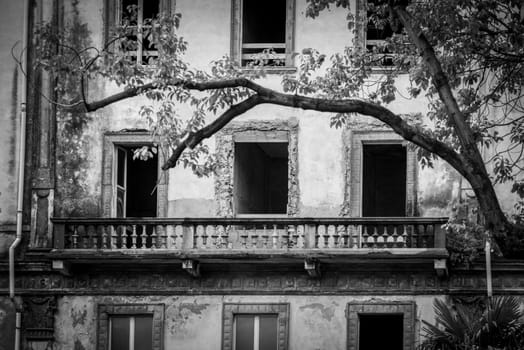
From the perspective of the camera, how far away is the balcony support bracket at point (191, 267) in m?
31.3

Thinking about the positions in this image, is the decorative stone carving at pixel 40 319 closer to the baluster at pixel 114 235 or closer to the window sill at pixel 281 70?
the baluster at pixel 114 235

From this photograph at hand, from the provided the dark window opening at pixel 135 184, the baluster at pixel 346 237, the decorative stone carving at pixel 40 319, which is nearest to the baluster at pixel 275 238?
the baluster at pixel 346 237

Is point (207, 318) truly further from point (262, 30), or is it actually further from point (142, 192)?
point (262, 30)

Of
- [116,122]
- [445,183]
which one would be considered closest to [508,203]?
[445,183]

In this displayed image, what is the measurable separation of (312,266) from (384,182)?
338cm

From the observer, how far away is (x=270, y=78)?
32.4 meters

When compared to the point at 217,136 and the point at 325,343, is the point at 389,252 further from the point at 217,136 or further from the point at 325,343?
the point at 217,136

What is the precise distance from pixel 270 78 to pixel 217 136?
1.56 meters

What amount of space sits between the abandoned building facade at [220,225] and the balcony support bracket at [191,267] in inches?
1.5

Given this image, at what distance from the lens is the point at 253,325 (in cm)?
3178

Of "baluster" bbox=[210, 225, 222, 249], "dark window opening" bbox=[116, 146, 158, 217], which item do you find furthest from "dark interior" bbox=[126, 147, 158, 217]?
"baluster" bbox=[210, 225, 222, 249]

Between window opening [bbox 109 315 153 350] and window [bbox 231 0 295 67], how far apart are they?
5.47 meters

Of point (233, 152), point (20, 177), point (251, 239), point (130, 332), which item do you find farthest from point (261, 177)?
point (20, 177)

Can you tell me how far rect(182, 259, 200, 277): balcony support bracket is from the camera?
103ft
